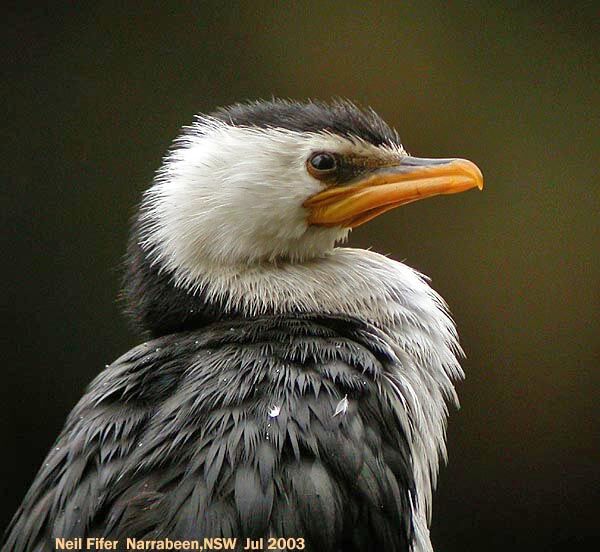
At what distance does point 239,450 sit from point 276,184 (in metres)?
0.42

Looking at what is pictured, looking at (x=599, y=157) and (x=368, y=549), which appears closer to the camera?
(x=368, y=549)

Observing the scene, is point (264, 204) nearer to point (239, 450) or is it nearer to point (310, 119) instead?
point (310, 119)

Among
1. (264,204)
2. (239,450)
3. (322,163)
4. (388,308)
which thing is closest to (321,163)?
(322,163)

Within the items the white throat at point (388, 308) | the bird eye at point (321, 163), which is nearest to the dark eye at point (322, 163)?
the bird eye at point (321, 163)

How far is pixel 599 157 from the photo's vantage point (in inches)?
79.7

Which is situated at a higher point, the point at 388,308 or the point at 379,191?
the point at 379,191

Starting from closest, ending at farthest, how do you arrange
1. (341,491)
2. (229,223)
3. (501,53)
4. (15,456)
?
(341,491) < (229,223) < (501,53) < (15,456)

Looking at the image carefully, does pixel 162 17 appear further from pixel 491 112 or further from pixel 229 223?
pixel 229 223

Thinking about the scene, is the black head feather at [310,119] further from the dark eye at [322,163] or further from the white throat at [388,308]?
the white throat at [388,308]

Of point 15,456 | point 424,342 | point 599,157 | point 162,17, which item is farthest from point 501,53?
point 15,456

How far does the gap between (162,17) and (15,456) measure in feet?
3.67

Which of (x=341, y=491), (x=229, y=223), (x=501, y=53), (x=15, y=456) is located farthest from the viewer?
(x=15, y=456)

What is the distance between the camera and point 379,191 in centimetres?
132

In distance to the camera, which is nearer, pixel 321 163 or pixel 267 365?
pixel 267 365
